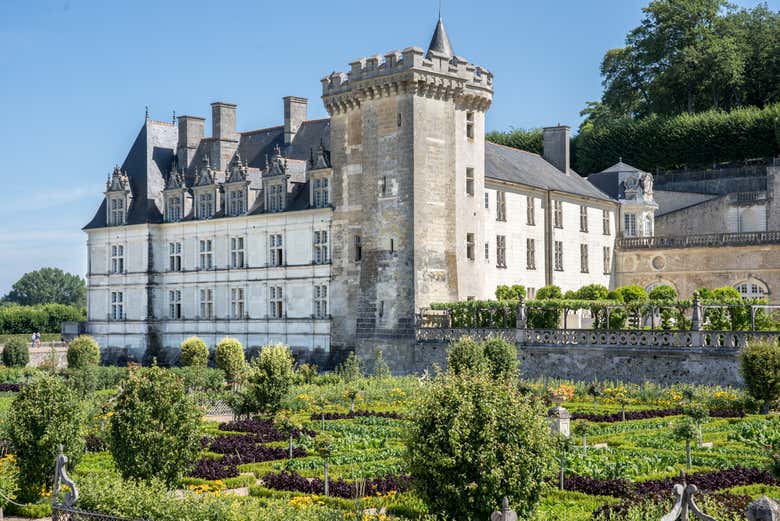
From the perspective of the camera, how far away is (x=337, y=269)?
149 ft

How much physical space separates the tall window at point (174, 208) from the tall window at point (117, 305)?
190 inches

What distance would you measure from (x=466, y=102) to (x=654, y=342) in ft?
47.2

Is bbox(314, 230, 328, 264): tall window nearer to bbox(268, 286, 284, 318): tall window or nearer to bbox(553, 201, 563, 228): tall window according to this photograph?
bbox(268, 286, 284, 318): tall window

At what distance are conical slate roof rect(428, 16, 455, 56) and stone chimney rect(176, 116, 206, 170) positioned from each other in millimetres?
15478

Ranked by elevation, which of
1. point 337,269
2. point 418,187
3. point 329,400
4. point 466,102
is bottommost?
point 329,400

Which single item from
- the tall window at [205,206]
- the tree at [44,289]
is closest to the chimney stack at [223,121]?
the tall window at [205,206]

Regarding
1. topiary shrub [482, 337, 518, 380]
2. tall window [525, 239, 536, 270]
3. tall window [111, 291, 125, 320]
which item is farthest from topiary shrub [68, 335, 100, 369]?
tall window [525, 239, 536, 270]

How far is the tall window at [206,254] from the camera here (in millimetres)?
51062

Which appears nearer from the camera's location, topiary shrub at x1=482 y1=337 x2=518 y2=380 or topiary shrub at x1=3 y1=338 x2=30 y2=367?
topiary shrub at x1=482 y1=337 x2=518 y2=380

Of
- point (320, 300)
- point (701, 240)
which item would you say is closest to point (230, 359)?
point (320, 300)

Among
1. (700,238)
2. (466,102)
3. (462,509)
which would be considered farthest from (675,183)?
(462,509)

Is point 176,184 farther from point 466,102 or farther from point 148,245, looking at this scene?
point 466,102

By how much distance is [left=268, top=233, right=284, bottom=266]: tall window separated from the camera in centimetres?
4803

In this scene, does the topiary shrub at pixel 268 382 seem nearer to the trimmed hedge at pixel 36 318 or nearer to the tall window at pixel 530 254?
the tall window at pixel 530 254
